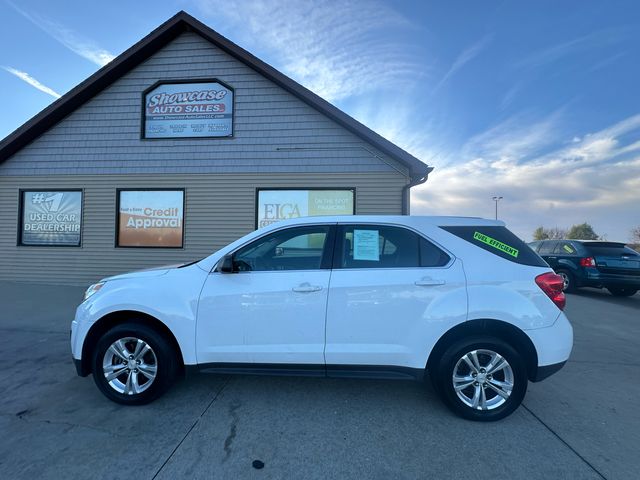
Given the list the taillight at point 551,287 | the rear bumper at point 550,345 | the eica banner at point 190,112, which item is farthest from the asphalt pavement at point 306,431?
the eica banner at point 190,112

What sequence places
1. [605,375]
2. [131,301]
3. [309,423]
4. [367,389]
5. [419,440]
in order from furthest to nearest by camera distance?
[605,375] < [367,389] < [131,301] < [309,423] < [419,440]

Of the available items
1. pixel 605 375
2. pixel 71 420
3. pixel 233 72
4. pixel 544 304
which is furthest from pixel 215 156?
pixel 605 375

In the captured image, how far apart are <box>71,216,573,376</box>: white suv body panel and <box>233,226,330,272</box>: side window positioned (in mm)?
110

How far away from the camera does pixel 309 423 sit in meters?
2.76

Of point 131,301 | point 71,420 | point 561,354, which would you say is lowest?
point 71,420

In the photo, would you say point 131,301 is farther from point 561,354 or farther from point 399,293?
point 561,354

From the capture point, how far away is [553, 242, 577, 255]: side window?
936cm

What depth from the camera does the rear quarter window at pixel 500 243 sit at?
291 cm

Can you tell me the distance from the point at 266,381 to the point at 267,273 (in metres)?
1.33

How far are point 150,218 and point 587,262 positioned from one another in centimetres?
1172

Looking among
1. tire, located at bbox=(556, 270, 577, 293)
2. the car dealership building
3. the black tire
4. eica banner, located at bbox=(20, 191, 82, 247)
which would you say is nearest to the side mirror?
the car dealership building

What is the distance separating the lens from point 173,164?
28.6ft

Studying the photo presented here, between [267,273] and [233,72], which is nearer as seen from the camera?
[267,273]

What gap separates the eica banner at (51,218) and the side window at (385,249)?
891 cm
